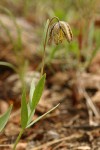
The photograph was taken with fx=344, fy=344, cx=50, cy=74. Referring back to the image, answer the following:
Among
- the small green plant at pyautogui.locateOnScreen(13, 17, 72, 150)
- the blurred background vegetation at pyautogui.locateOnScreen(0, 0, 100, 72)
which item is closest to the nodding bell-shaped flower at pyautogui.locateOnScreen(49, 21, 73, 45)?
the small green plant at pyautogui.locateOnScreen(13, 17, 72, 150)

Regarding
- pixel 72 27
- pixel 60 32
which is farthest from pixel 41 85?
pixel 72 27

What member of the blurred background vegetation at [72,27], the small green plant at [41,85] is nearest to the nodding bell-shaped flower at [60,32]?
the small green plant at [41,85]

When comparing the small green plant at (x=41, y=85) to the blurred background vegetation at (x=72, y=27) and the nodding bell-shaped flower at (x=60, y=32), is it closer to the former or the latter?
the nodding bell-shaped flower at (x=60, y=32)

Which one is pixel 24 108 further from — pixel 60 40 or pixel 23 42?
pixel 23 42

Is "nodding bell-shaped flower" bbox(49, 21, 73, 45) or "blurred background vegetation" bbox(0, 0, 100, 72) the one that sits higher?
"blurred background vegetation" bbox(0, 0, 100, 72)

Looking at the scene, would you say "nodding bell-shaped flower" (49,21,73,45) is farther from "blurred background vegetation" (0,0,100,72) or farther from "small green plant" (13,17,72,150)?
"blurred background vegetation" (0,0,100,72)

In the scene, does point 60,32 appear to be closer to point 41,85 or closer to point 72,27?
point 41,85

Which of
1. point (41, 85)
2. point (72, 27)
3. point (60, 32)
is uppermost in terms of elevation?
point (72, 27)

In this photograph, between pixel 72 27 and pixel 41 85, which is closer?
pixel 41 85

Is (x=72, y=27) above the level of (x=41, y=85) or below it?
above

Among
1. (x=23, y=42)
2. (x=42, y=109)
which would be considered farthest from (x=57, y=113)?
(x=23, y=42)

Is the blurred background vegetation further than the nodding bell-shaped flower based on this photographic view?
Yes
